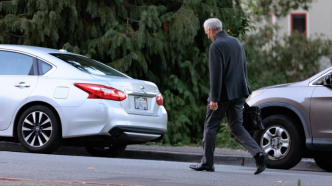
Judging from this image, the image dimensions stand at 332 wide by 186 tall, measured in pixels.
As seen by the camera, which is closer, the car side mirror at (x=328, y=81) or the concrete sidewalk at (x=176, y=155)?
the car side mirror at (x=328, y=81)

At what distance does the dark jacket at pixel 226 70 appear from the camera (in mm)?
7480

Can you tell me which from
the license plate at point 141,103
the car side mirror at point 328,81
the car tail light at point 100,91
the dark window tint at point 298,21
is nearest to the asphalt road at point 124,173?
the car tail light at point 100,91

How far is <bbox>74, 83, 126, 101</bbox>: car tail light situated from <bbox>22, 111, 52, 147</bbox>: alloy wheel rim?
0.63 metres

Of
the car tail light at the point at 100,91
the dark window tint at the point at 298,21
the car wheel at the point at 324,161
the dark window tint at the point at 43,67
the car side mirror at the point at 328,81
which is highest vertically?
the dark window tint at the point at 298,21

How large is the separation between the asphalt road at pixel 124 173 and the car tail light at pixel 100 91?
84cm

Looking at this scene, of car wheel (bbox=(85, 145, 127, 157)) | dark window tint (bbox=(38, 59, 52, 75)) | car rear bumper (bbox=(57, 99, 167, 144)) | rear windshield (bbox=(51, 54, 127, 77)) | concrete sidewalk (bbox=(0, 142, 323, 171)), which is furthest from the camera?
car wheel (bbox=(85, 145, 127, 157))

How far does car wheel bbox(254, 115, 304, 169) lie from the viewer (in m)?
9.12

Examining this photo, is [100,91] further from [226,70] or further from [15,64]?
[226,70]

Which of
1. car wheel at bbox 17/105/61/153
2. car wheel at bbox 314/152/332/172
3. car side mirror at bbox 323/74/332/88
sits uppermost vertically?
car side mirror at bbox 323/74/332/88

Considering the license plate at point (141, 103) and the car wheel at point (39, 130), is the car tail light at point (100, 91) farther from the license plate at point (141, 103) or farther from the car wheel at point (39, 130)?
the car wheel at point (39, 130)

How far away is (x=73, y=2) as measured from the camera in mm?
13469

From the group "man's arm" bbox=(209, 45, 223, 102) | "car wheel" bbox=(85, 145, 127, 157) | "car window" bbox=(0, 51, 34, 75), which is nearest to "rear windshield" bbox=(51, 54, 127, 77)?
"car window" bbox=(0, 51, 34, 75)

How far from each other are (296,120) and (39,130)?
3348mm

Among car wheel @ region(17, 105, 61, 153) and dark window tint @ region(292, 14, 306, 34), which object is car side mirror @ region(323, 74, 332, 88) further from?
dark window tint @ region(292, 14, 306, 34)
